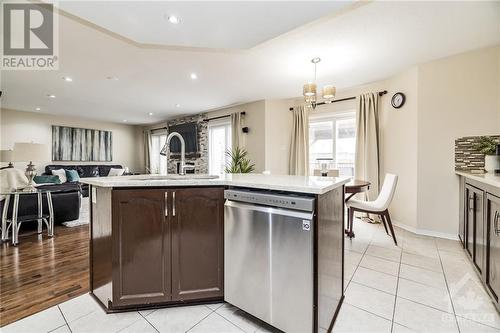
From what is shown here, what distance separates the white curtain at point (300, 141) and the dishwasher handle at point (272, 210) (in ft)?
11.9

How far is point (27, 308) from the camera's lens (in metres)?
1.59

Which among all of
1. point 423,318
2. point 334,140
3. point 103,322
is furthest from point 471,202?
point 103,322

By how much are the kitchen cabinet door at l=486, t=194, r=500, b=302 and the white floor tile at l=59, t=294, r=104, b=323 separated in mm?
2777

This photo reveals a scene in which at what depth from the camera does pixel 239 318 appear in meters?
1.51

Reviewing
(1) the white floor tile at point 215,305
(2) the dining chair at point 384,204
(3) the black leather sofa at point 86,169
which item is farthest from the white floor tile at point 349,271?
(3) the black leather sofa at point 86,169

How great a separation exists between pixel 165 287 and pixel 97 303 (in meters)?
0.58

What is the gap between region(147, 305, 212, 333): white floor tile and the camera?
1415 millimetres

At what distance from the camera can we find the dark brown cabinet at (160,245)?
4.98 ft

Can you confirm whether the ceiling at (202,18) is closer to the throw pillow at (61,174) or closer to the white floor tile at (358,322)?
the white floor tile at (358,322)

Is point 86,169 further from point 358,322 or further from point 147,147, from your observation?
point 358,322

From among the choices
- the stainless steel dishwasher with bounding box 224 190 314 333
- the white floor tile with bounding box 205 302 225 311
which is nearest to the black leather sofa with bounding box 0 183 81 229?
the white floor tile with bounding box 205 302 225 311

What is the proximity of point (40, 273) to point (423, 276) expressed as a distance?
3.59m

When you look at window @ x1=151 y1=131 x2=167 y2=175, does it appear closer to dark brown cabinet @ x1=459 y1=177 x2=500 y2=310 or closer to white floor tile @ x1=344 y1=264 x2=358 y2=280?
white floor tile @ x1=344 y1=264 x2=358 y2=280

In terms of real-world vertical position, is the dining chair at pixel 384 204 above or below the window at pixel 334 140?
below
